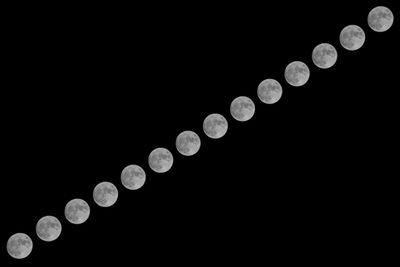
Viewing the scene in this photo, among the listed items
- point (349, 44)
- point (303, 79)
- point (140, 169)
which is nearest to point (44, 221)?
point (140, 169)

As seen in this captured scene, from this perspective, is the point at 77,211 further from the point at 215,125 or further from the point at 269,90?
the point at 269,90

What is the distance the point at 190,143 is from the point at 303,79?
0.41 meters

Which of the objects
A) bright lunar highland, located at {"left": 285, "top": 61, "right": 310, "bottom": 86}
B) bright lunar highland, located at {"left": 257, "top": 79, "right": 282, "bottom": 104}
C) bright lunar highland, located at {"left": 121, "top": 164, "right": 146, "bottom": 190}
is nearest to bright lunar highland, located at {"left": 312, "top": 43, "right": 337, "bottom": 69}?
bright lunar highland, located at {"left": 285, "top": 61, "right": 310, "bottom": 86}

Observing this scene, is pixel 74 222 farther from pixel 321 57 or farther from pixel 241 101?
pixel 321 57

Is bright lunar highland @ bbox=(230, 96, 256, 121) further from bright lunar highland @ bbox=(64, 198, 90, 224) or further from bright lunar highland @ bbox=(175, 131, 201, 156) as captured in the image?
bright lunar highland @ bbox=(64, 198, 90, 224)

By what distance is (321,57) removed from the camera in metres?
2.38

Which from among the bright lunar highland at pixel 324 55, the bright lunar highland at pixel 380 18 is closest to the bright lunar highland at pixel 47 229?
the bright lunar highland at pixel 324 55

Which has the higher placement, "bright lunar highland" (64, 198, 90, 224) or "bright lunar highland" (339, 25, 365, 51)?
"bright lunar highland" (64, 198, 90, 224)

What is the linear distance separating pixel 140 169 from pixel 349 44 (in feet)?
2.49

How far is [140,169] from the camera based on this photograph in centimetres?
236

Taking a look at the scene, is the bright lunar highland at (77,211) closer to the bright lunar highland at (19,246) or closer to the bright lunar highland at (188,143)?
the bright lunar highland at (19,246)

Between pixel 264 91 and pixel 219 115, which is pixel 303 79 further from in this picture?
pixel 219 115

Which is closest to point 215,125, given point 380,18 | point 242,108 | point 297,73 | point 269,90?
point 242,108

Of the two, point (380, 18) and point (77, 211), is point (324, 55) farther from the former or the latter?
point (77, 211)
